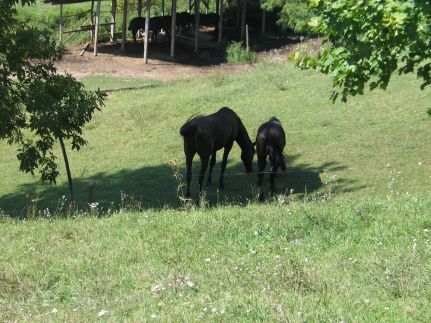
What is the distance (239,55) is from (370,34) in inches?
1124

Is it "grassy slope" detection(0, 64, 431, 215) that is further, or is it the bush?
the bush

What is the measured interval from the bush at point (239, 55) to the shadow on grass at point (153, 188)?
18477 millimetres

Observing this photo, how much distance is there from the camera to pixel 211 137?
48.8 ft

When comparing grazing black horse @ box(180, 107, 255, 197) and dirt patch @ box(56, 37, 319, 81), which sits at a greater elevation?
dirt patch @ box(56, 37, 319, 81)

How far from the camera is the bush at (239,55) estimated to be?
35250 mm

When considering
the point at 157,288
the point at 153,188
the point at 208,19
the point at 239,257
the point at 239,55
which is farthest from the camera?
the point at 208,19

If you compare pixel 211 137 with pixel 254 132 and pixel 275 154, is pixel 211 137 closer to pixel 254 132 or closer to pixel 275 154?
pixel 275 154

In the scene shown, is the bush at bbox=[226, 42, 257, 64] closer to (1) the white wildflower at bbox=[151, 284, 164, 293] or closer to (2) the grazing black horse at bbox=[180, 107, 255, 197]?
(2) the grazing black horse at bbox=[180, 107, 255, 197]

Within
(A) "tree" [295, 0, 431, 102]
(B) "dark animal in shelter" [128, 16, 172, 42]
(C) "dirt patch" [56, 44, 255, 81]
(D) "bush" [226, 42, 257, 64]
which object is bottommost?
(C) "dirt patch" [56, 44, 255, 81]

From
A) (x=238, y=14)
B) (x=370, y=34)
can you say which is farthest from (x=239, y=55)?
(x=370, y=34)

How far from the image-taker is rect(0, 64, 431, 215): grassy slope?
1500cm

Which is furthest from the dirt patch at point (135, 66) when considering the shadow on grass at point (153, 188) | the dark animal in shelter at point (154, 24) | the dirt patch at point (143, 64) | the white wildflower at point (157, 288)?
the white wildflower at point (157, 288)

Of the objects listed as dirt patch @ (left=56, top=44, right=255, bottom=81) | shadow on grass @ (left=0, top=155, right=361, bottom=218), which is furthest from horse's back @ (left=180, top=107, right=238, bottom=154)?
dirt patch @ (left=56, top=44, right=255, bottom=81)

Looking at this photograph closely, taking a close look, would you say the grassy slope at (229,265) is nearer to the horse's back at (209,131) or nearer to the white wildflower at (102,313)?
the white wildflower at (102,313)
